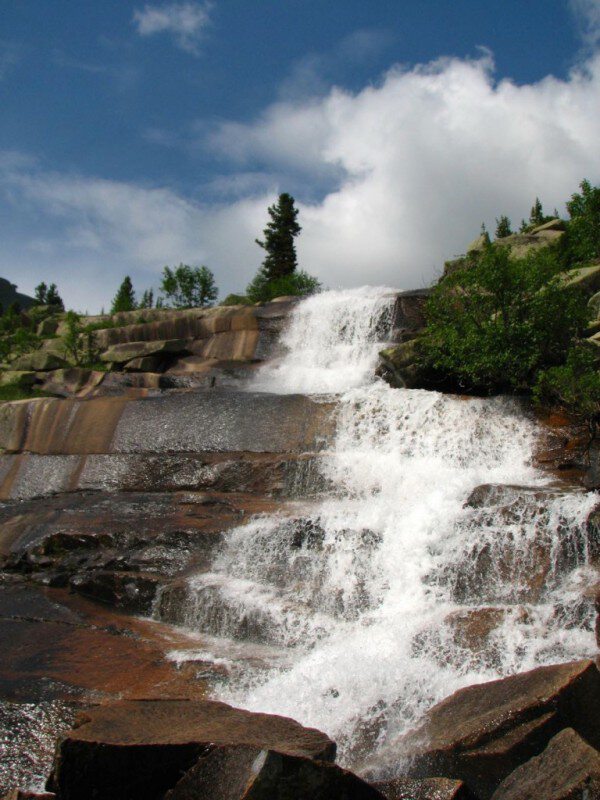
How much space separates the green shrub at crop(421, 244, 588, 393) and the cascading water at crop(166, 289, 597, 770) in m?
1.22

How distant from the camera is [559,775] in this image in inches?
172

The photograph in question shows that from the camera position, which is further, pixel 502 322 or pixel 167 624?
pixel 502 322

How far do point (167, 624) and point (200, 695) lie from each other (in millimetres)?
2690

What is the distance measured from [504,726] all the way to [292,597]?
4746mm

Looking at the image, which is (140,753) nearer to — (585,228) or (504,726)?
(504,726)

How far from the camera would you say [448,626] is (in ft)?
26.0

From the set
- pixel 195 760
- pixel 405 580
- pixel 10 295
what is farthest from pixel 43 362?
pixel 10 295

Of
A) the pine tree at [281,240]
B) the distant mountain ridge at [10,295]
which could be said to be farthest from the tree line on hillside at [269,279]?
the distant mountain ridge at [10,295]

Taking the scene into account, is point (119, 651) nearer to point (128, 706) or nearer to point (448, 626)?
point (128, 706)

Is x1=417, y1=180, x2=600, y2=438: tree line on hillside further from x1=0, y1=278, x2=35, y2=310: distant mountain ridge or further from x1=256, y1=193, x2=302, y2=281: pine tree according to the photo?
x1=0, y1=278, x2=35, y2=310: distant mountain ridge

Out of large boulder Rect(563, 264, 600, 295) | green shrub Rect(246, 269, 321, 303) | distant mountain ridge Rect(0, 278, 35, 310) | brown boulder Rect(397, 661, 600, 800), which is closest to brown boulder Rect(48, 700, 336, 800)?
brown boulder Rect(397, 661, 600, 800)

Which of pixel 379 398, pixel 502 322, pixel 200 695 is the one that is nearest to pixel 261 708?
pixel 200 695

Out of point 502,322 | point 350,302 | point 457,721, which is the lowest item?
point 457,721

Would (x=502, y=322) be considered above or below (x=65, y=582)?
above
